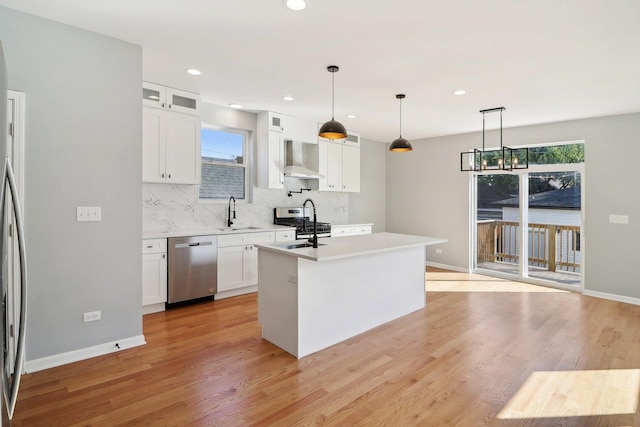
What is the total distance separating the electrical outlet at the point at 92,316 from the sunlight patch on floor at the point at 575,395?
3128mm

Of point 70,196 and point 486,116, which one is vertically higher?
point 486,116

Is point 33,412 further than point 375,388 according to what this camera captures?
No

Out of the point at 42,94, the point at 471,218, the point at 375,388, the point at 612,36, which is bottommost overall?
the point at 375,388

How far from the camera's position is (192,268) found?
423 centimetres

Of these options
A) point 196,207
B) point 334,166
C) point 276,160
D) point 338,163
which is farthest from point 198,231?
point 338,163

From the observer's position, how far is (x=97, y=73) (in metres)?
2.90

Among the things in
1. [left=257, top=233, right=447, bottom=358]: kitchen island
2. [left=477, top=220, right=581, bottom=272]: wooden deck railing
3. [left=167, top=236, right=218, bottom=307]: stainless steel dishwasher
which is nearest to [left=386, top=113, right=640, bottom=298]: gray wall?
[left=477, top=220, right=581, bottom=272]: wooden deck railing

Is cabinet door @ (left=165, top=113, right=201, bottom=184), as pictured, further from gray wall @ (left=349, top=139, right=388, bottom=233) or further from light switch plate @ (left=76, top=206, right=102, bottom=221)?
gray wall @ (left=349, top=139, right=388, bottom=233)

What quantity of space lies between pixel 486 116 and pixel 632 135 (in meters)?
1.89

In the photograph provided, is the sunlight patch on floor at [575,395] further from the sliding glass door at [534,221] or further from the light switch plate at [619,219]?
the sliding glass door at [534,221]

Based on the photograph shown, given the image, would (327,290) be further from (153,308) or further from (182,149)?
(182,149)

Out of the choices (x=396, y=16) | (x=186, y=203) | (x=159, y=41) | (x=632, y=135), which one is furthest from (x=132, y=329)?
(x=632, y=135)

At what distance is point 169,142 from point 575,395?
4582 millimetres

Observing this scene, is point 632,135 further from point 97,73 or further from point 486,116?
point 97,73
